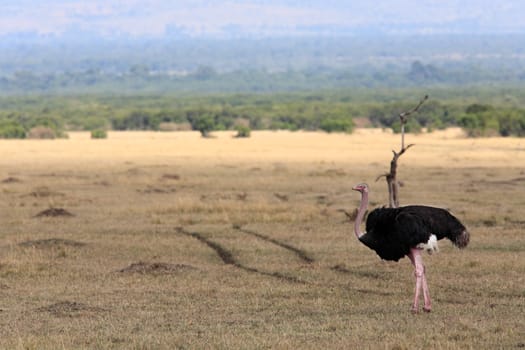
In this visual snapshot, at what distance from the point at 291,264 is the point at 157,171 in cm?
2392

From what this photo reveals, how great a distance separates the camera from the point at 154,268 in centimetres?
1623

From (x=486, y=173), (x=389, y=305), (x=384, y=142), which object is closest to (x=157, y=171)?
(x=486, y=173)

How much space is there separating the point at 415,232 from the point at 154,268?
5038 mm

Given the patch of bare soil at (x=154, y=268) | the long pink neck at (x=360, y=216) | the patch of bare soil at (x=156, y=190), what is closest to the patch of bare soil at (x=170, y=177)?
the patch of bare soil at (x=156, y=190)

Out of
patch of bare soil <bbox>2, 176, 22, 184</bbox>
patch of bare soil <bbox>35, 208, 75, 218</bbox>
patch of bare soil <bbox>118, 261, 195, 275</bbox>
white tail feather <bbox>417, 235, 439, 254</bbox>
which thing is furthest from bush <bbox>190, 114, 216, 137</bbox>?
white tail feather <bbox>417, 235, 439, 254</bbox>

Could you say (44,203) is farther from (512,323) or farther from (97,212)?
(512,323)

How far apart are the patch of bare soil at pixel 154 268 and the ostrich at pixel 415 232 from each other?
428cm

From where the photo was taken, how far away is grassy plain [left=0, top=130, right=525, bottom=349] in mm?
11320

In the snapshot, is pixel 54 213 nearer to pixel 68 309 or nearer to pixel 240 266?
pixel 240 266

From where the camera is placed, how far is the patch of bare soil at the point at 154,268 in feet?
52.9

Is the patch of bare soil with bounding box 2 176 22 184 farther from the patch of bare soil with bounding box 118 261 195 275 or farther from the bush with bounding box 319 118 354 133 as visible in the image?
the bush with bounding box 319 118 354 133

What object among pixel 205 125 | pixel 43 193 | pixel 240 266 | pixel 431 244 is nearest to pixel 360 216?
pixel 431 244

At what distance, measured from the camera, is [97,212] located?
25.3 m

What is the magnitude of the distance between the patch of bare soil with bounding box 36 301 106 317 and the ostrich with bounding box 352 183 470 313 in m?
3.02
